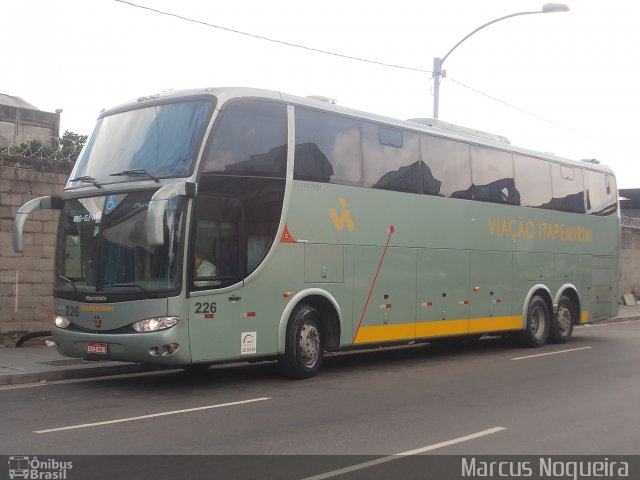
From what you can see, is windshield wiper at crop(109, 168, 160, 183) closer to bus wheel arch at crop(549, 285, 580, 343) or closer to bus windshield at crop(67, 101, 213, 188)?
bus windshield at crop(67, 101, 213, 188)

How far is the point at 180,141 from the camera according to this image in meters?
10.4

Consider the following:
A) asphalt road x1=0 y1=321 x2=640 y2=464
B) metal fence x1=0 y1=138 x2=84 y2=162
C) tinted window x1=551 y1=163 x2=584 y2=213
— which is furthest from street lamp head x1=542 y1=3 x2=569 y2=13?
metal fence x1=0 y1=138 x2=84 y2=162

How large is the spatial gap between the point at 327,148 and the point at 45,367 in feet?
18.4

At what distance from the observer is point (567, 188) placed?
18.4 metres

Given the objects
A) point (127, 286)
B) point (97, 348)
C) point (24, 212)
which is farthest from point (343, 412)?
point (24, 212)

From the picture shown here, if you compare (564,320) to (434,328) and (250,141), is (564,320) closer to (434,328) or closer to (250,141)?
(434,328)

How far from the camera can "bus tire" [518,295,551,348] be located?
1695cm

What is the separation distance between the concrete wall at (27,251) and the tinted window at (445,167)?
744 centimetres

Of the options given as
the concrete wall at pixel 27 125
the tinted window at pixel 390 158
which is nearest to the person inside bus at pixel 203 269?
the tinted window at pixel 390 158

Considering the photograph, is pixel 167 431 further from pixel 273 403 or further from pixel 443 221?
pixel 443 221

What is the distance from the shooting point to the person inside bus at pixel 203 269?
1015 centimetres

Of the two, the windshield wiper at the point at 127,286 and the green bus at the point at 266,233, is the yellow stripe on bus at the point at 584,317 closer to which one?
the green bus at the point at 266,233

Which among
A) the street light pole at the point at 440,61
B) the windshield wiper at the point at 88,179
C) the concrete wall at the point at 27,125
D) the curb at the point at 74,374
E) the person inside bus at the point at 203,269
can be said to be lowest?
the curb at the point at 74,374
